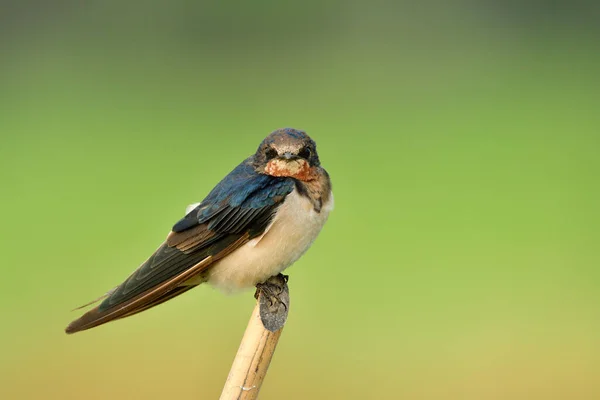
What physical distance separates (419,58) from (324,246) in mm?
5229

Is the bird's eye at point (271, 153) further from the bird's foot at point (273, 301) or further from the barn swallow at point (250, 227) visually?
the bird's foot at point (273, 301)

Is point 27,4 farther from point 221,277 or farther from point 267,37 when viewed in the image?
point 221,277

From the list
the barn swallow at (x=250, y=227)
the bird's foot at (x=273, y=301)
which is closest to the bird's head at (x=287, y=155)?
the barn swallow at (x=250, y=227)

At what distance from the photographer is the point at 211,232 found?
7.49ft

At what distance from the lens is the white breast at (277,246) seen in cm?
229

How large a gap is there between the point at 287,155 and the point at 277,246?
0.74ft

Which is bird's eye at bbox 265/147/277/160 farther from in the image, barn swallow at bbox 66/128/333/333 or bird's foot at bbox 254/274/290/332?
bird's foot at bbox 254/274/290/332

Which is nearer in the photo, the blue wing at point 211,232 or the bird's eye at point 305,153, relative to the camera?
the blue wing at point 211,232

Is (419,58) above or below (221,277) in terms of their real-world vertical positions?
above

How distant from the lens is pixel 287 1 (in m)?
10.4

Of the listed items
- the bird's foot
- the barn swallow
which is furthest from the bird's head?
the bird's foot

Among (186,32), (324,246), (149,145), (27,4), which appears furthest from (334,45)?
(324,246)

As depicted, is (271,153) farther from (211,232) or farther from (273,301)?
(273,301)

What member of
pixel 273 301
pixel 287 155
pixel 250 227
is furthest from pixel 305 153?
pixel 273 301
